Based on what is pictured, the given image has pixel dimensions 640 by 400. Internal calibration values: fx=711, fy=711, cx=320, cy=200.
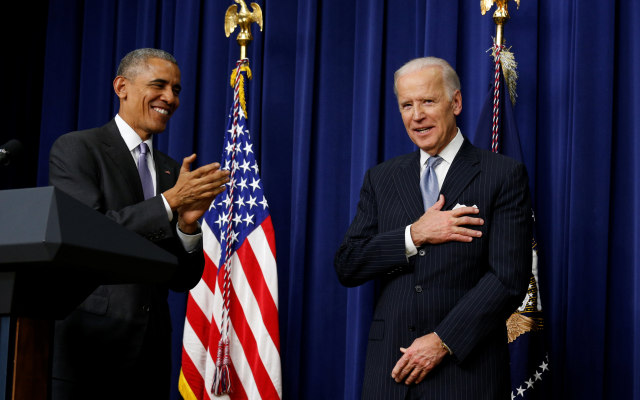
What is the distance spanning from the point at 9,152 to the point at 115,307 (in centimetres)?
65

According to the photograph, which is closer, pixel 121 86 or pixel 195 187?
pixel 195 187

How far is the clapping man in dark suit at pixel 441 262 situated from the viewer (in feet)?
6.53

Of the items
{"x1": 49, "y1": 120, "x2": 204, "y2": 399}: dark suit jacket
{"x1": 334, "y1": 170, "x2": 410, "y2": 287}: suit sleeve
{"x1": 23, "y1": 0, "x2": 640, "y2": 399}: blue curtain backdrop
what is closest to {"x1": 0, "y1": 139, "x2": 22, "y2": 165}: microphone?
{"x1": 49, "y1": 120, "x2": 204, "y2": 399}: dark suit jacket

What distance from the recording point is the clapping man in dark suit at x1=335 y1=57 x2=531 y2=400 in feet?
6.53

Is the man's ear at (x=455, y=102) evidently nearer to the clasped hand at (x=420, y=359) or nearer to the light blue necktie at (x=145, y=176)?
Answer: the clasped hand at (x=420, y=359)

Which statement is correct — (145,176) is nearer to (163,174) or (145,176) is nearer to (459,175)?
(163,174)

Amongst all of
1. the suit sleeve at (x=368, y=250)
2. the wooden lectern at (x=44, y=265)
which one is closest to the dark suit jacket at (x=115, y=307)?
the suit sleeve at (x=368, y=250)

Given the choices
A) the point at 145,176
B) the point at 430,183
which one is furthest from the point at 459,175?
the point at 145,176

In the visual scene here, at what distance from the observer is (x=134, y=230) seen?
1.77 m

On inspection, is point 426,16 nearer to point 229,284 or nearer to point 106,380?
point 229,284

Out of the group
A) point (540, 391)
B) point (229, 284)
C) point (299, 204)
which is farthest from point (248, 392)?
point (540, 391)

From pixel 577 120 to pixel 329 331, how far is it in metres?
1.52

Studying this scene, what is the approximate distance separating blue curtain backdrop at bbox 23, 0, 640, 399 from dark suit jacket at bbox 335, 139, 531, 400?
3.34 ft

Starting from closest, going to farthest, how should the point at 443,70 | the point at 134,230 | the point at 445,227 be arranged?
the point at 134,230, the point at 445,227, the point at 443,70
